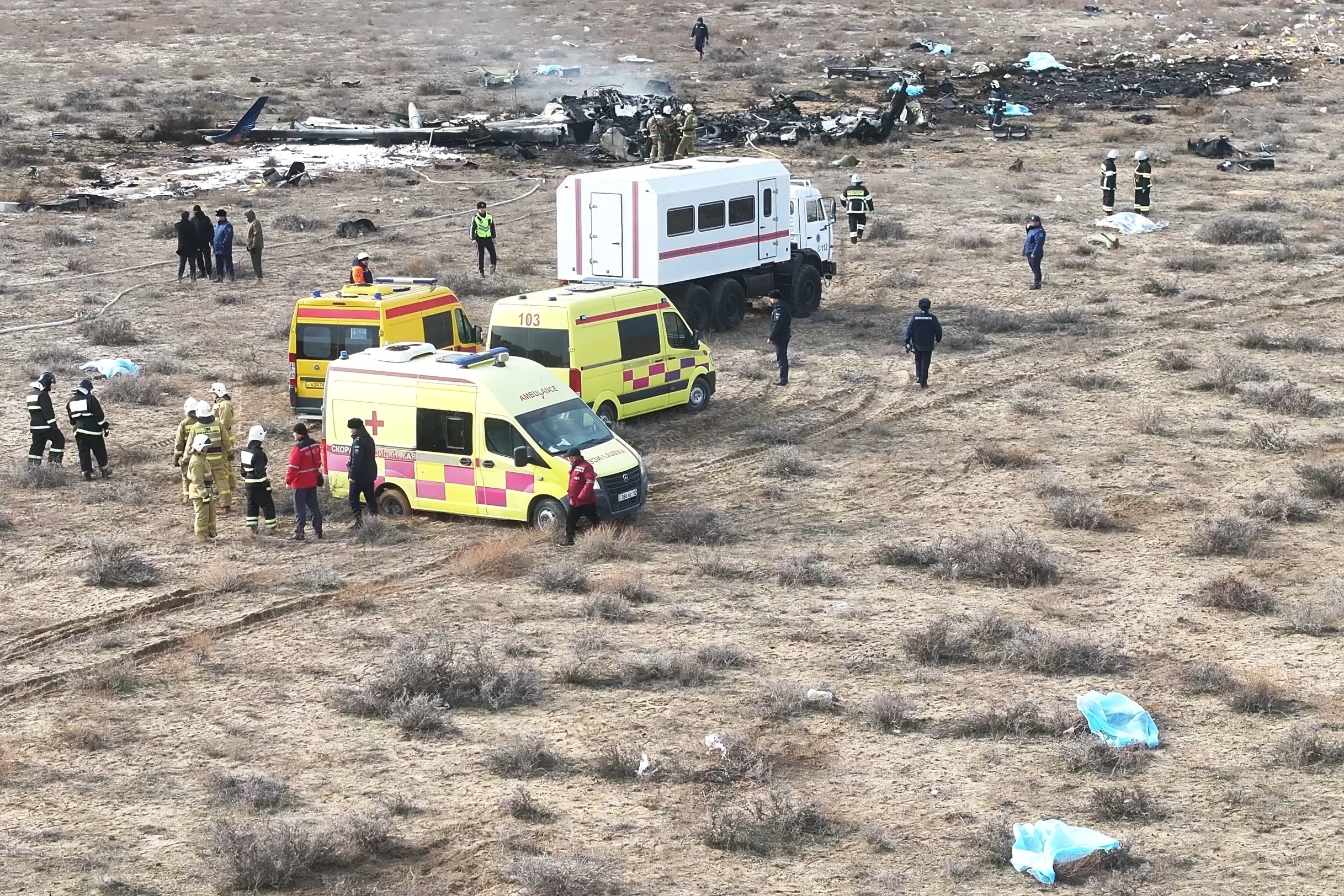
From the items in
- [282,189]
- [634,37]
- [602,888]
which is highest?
Answer: [634,37]

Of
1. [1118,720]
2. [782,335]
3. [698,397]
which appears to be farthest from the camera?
[782,335]

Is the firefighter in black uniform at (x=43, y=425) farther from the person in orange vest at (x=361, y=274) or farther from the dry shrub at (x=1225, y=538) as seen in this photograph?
the dry shrub at (x=1225, y=538)

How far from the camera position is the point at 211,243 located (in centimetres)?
3369

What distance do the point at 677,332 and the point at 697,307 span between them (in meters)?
4.35

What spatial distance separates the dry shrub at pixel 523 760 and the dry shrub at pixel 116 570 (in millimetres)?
5948

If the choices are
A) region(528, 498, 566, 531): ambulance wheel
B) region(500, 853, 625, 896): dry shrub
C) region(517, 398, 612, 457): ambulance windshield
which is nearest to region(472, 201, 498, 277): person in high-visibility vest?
region(517, 398, 612, 457): ambulance windshield

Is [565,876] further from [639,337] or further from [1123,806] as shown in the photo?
[639,337]

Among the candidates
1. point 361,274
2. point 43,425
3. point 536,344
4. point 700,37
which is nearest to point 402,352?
point 536,344

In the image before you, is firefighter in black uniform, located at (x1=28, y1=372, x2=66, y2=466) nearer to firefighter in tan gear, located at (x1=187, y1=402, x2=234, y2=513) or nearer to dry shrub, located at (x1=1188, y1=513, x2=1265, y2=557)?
firefighter in tan gear, located at (x1=187, y1=402, x2=234, y2=513)

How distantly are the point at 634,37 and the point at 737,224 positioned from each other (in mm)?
48651

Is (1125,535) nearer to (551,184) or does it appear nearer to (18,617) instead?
(18,617)

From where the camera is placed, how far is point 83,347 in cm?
2842

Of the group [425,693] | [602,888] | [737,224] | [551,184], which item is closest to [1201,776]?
[602,888]

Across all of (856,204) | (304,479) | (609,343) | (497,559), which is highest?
(856,204)
